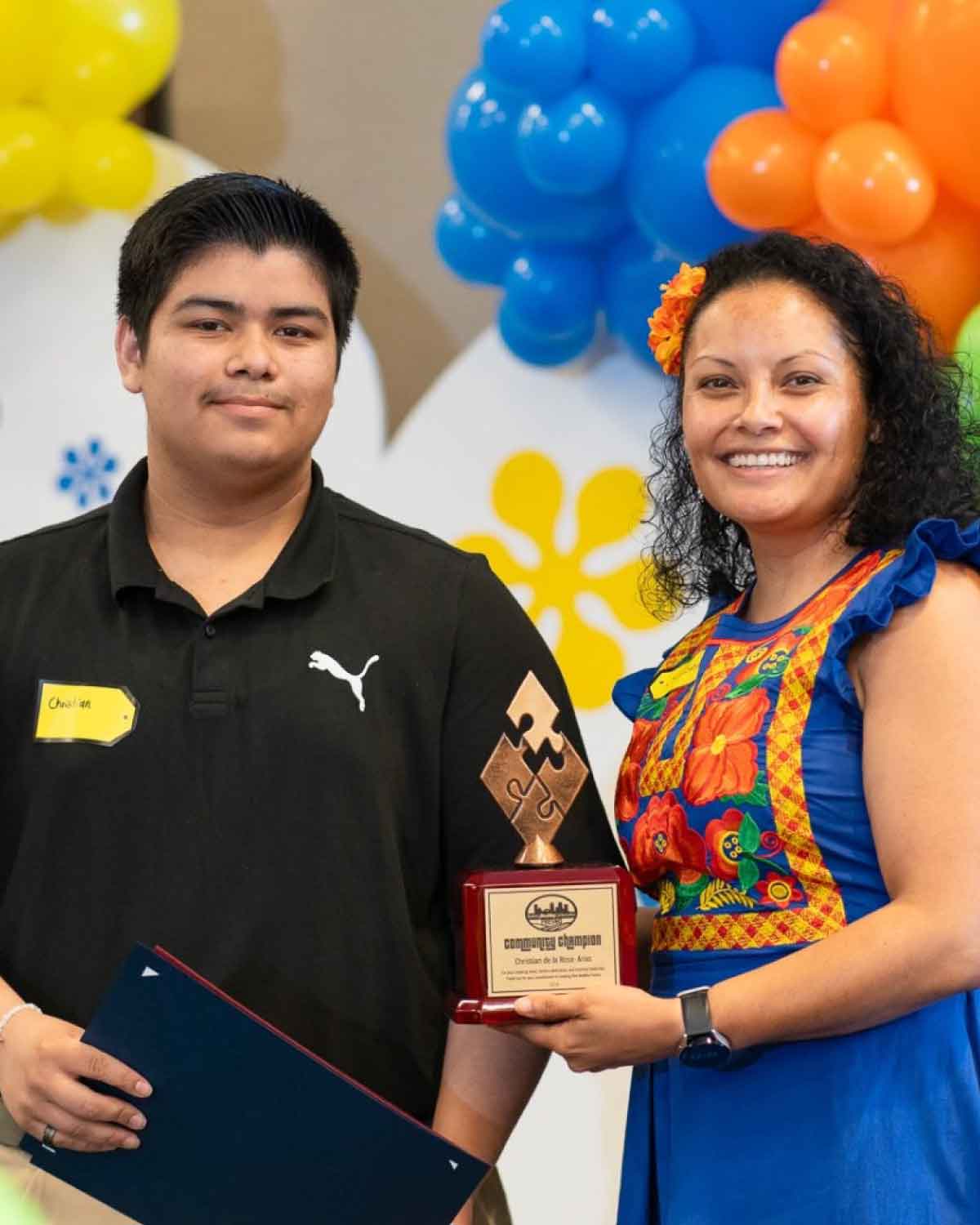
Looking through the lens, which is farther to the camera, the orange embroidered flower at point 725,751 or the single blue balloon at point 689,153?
the single blue balloon at point 689,153

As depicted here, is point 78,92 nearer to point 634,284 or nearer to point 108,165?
point 108,165

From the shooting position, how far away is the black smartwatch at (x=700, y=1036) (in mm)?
1614

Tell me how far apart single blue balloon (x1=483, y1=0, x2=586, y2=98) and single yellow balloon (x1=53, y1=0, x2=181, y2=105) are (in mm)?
884

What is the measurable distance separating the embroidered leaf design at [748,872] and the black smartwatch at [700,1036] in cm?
13

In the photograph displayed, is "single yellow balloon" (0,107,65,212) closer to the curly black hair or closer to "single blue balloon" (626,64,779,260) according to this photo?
"single blue balloon" (626,64,779,260)

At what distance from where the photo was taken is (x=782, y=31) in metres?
3.16

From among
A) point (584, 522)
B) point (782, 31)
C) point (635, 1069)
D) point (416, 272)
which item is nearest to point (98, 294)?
point (416, 272)

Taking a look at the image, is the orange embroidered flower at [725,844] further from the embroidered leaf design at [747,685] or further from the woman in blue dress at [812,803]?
the embroidered leaf design at [747,685]

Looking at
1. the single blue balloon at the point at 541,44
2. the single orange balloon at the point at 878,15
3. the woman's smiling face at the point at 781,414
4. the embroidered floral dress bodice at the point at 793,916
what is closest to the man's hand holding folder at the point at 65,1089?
the embroidered floral dress bodice at the point at 793,916

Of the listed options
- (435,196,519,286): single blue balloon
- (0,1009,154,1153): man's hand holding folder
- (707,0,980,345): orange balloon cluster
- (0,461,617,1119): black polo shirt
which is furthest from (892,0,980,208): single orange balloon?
(0,1009,154,1153): man's hand holding folder

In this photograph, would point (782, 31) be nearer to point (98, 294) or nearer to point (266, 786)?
point (98, 294)

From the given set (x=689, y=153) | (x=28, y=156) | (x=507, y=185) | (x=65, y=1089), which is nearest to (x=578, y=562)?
(x=507, y=185)

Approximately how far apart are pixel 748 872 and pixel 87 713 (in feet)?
2.28

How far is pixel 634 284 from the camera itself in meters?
3.31
